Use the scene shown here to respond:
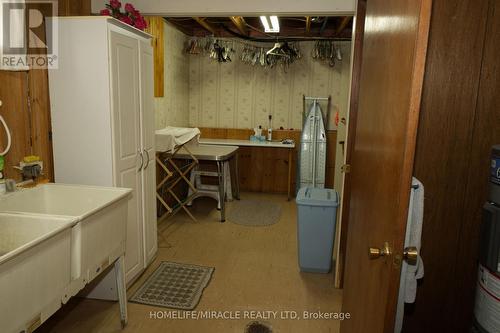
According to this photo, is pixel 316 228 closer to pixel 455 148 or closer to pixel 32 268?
pixel 455 148

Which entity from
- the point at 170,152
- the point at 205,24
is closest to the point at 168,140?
the point at 170,152

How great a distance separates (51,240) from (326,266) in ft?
7.47

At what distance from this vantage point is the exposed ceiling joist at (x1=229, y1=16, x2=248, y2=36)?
4353 millimetres

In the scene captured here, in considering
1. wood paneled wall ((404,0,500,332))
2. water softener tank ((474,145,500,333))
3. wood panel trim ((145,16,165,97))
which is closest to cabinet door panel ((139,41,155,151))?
wood panel trim ((145,16,165,97))

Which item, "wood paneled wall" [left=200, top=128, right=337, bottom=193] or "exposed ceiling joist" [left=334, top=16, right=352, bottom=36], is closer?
"exposed ceiling joist" [left=334, top=16, right=352, bottom=36]

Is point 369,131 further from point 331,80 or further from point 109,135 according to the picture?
point 331,80

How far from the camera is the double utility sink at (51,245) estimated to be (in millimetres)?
1229

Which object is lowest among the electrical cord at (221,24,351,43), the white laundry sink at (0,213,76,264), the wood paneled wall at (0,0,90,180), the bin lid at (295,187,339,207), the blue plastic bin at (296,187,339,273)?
the blue plastic bin at (296,187,339,273)

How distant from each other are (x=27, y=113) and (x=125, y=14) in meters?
0.98

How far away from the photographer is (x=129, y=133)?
249 cm

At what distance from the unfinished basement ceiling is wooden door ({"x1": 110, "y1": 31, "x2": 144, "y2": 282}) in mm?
2744

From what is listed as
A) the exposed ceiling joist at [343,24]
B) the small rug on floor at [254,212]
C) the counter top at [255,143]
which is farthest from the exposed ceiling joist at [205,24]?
the small rug on floor at [254,212]

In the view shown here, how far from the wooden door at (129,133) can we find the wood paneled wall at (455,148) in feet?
6.17

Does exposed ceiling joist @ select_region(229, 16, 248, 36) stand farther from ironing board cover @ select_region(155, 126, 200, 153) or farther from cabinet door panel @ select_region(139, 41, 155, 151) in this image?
cabinet door panel @ select_region(139, 41, 155, 151)
